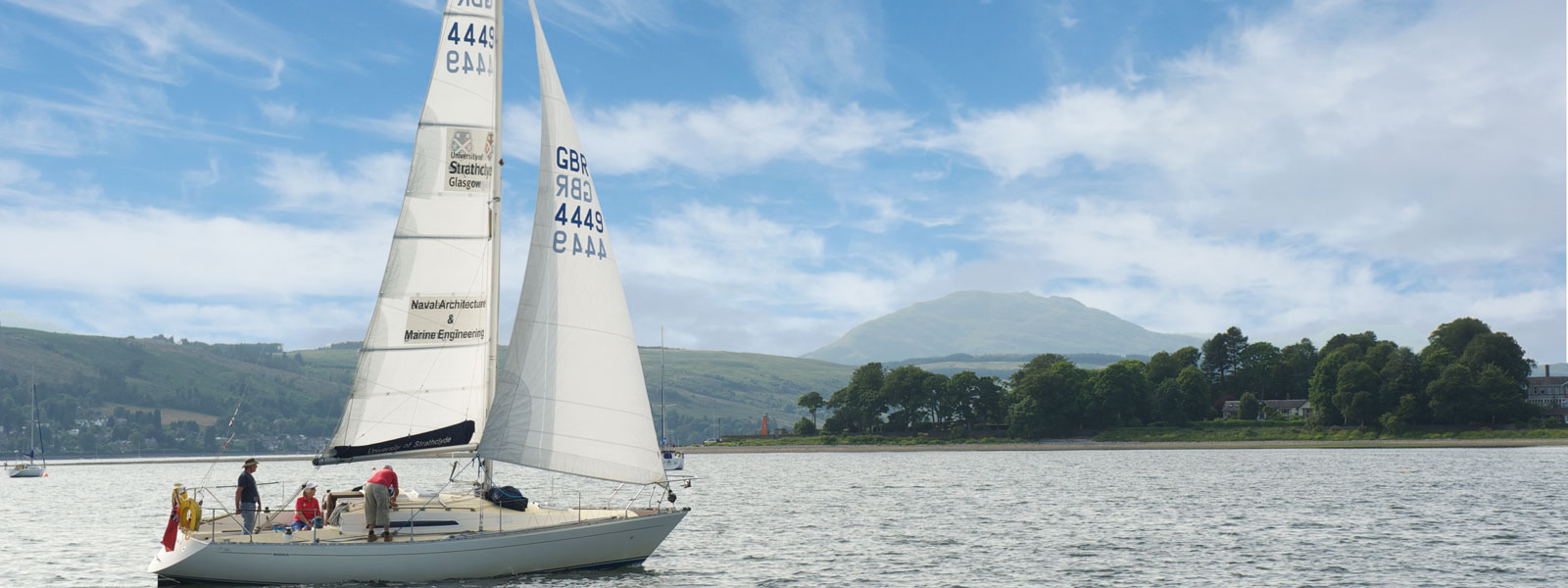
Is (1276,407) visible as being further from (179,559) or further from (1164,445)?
(179,559)

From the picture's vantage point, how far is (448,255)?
30.9 metres

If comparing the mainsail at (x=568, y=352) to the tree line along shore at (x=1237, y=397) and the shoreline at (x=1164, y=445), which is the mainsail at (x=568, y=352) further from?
the tree line along shore at (x=1237, y=397)

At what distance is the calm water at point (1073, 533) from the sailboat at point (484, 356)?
74.5 inches

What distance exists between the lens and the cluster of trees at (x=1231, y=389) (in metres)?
146

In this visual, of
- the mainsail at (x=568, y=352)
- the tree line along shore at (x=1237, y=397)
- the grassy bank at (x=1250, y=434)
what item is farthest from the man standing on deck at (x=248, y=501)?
the tree line along shore at (x=1237, y=397)

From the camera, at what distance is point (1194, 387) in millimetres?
170125

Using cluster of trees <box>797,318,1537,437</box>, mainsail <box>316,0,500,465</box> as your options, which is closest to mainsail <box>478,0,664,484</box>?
mainsail <box>316,0,500,465</box>

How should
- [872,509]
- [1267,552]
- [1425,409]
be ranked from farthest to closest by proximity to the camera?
[1425,409]
[872,509]
[1267,552]

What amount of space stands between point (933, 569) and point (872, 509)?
23.8m

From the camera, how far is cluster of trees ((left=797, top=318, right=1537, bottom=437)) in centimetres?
14575

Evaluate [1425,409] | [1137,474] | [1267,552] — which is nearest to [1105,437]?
[1425,409]

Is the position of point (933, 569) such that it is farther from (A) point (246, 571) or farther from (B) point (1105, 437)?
(B) point (1105, 437)

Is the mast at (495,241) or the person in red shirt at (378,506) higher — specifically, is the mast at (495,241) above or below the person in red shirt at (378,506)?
above

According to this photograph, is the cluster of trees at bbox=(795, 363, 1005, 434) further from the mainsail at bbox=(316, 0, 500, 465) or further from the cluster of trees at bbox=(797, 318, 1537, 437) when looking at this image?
the mainsail at bbox=(316, 0, 500, 465)
